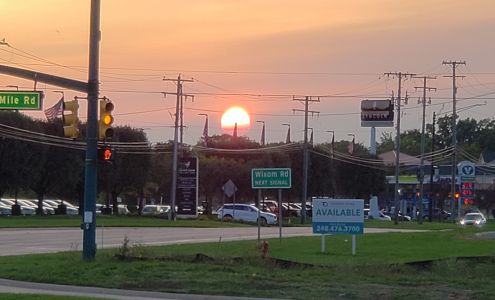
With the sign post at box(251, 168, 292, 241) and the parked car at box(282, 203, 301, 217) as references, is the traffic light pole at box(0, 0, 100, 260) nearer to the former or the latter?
the sign post at box(251, 168, 292, 241)

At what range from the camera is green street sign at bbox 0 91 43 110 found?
26.8m

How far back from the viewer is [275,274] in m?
22.3

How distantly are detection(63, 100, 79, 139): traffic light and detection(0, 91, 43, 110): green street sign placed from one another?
210 cm

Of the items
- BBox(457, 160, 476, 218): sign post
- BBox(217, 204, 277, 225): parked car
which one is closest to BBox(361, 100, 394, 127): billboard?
BBox(457, 160, 476, 218): sign post

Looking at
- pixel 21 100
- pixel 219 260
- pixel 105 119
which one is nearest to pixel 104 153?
pixel 105 119

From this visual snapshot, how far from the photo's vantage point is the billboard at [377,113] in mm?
108562

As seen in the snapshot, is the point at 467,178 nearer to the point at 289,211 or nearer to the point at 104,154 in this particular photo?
the point at 289,211

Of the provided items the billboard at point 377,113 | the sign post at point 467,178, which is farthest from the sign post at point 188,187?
the billboard at point 377,113

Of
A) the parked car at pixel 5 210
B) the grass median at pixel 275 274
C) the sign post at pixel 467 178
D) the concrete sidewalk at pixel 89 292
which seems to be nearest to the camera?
the concrete sidewalk at pixel 89 292

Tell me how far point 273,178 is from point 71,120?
10.8m

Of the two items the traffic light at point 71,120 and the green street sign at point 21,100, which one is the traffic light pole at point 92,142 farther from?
the green street sign at point 21,100

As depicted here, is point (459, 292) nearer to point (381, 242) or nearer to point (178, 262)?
point (178, 262)

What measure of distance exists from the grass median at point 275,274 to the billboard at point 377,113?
7921cm

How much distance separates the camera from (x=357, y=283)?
20516 millimetres
